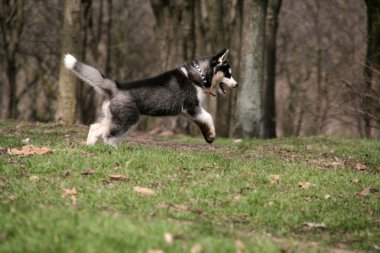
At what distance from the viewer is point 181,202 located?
8.33 metres

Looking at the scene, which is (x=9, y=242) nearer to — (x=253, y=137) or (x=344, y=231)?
(x=344, y=231)

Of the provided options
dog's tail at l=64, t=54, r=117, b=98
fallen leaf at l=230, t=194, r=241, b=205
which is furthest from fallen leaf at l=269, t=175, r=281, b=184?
dog's tail at l=64, t=54, r=117, b=98

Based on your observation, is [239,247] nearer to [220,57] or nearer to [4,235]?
[4,235]

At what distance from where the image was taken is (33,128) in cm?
1634

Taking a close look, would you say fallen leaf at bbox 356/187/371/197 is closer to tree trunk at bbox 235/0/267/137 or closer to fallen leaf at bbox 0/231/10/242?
fallen leaf at bbox 0/231/10/242

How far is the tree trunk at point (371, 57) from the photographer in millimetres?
18000

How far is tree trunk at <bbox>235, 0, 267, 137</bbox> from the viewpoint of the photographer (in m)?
18.7

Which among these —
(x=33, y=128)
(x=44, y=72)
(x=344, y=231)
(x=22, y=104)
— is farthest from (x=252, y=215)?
(x=22, y=104)

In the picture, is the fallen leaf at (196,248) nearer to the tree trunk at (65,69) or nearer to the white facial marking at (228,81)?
the white facial marking at (228,81)

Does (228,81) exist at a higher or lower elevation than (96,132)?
higher

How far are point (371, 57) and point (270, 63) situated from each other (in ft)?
19.4

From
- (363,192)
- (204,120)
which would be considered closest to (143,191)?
(363,192)

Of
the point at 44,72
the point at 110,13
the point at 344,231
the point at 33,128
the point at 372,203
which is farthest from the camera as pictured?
the point at 44,72

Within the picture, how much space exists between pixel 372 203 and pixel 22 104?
36.7 m
